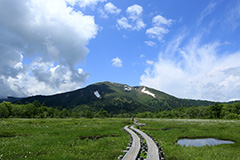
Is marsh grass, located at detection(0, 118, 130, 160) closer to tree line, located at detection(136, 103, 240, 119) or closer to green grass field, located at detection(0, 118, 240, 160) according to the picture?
green grass field, located at detection(0, 118, 240, 160)

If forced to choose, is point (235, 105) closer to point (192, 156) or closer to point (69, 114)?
point (192, 156)

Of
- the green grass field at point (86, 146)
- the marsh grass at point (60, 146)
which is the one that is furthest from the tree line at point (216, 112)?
the marsh grass at point (60, 146)

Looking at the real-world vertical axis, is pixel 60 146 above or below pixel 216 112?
below

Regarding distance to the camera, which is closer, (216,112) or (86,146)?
(86,146)

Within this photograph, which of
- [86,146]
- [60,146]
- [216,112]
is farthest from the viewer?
[216,112]

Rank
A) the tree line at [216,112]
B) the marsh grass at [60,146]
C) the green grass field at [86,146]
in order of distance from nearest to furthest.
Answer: the marsh grass at [60,146] → the green grass field at [86,146] → the tree line at [216,112]

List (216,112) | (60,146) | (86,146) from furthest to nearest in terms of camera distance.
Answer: (216,112) → (86,146) → (60,146)

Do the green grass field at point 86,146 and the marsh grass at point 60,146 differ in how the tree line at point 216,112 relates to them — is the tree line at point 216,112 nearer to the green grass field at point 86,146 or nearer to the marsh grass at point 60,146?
A: the green grass field at point 86,146

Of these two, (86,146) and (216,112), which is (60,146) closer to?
(86,146)

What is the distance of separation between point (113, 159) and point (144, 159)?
3326mm

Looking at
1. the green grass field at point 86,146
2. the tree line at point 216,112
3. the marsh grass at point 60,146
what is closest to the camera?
the marsh grass at point 60,146

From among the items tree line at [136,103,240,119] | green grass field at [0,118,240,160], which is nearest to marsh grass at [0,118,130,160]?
green grass field at [0,118,240,160]

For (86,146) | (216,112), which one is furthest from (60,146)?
(216,112)

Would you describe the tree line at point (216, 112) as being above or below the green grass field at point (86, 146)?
above
